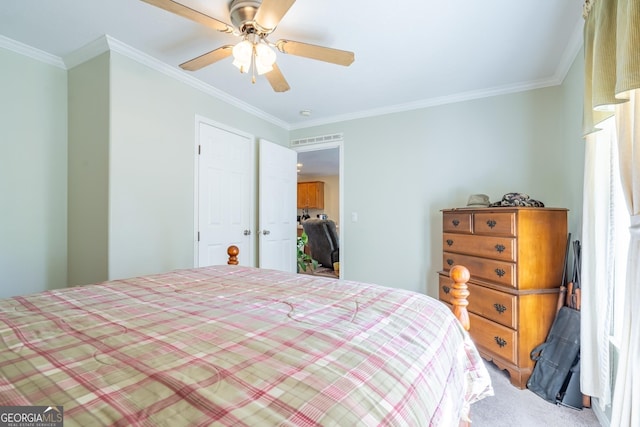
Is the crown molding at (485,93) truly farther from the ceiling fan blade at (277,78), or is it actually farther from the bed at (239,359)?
the bed at (239,359)

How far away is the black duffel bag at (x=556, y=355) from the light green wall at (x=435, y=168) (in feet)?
2.67

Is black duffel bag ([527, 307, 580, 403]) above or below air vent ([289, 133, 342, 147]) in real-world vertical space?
below

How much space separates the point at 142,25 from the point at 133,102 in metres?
0.58

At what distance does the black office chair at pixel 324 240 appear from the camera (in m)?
5.29

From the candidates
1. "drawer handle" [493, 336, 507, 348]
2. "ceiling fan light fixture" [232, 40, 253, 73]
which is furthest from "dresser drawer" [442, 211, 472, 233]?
"ceiling fan light fixture" [232, 40, 253, 73]

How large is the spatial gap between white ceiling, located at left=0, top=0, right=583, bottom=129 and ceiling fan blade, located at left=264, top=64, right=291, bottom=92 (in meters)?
0.29

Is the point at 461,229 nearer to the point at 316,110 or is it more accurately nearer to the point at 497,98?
the point at 497,98

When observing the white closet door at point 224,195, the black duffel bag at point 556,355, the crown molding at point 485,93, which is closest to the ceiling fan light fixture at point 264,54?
the white closet door at point 224,195

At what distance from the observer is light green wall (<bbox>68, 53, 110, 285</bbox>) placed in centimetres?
215

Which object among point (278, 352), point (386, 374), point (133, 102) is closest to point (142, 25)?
point (133, 102)

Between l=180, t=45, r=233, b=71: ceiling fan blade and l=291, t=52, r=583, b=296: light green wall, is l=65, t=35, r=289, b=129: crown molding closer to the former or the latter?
l=180, t=45, r=233, b=71: ceiling fan blade

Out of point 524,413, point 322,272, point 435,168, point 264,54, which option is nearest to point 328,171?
point 322,272

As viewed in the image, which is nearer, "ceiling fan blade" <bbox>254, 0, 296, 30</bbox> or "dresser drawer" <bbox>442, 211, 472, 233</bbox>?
"ceiling fan blade" <bbox>254, 0, 296, 30</bbox>

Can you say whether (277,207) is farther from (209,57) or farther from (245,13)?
(245,13)
